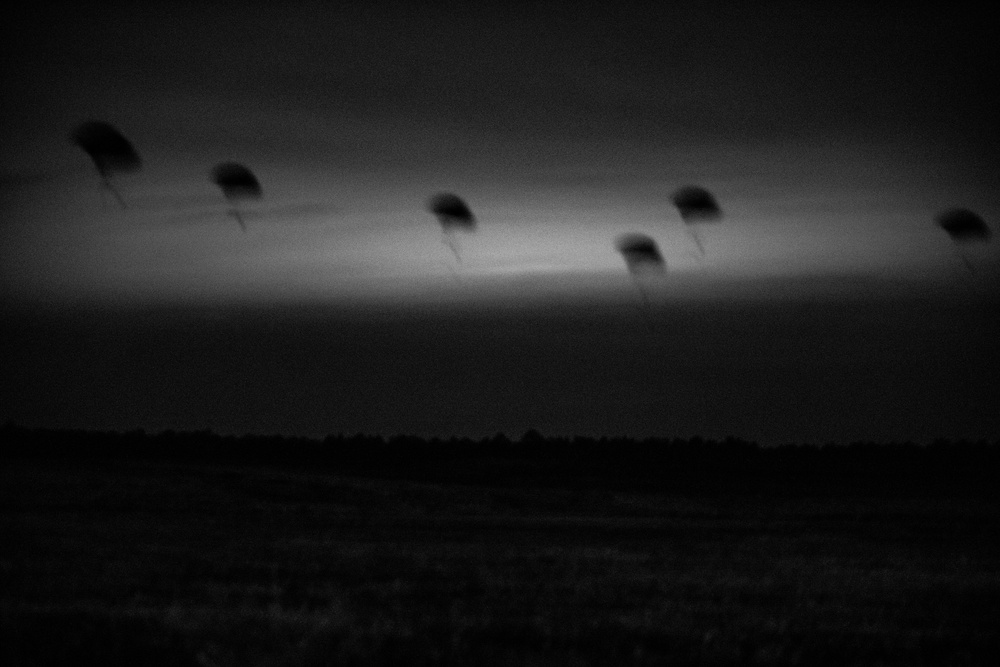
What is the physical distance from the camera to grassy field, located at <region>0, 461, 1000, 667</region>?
14.5m

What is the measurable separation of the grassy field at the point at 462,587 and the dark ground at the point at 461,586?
58mm

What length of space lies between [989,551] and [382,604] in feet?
64.4

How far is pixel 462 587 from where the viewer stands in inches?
822

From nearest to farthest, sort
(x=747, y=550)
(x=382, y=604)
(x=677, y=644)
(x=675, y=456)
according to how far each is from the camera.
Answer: (x=677, y=644)
(x=382, y=604)
(x=747, y=550)
(x=675, y=456)

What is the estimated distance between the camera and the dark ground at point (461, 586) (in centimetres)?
1455

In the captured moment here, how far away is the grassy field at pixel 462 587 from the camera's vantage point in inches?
571

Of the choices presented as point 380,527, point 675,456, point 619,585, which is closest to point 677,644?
point 619,585

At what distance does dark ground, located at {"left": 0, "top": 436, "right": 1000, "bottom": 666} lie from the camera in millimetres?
14555

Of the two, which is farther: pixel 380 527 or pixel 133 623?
pixel 380 527

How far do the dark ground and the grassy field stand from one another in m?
0.06

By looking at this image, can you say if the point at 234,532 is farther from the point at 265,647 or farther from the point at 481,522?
the point at 265,647

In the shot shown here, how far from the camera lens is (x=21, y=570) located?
792 inches

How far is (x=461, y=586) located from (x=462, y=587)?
96 millimetres

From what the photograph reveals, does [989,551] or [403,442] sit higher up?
[403,442]
